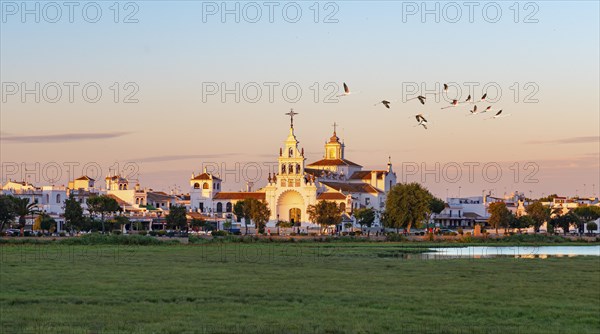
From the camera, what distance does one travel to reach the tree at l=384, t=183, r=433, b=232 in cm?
12325

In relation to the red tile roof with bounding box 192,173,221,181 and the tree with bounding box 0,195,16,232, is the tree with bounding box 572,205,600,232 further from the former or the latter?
the tree with bounding box 0,195,16,232

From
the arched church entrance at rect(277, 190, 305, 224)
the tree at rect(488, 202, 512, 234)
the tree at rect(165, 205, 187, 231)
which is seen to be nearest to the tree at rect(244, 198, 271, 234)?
the tree at rect(165, 205, 187, 231)

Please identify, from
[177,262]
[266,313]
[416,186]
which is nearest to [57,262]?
[177,262]

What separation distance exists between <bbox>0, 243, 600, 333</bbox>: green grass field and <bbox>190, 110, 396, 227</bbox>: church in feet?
342

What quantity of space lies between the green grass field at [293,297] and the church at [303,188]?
10425 centimetres

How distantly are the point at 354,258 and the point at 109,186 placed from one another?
134783mm

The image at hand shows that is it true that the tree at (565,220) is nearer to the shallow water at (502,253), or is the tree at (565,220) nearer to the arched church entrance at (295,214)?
the arched church entrance at (295,214)

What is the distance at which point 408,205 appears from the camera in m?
123

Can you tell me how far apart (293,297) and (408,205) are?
299 ft

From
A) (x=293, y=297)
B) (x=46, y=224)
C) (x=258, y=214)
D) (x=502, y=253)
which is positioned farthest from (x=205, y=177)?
(x=293, y=297)

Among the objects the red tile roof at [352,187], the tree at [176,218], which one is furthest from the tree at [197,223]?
the red tile roof at [352,187]

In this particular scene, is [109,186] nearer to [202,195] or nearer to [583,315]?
[202,195]

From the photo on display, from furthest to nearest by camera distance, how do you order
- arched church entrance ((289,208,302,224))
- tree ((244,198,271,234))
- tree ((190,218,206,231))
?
1. arched church entrance ((289,208,302,224))
2. tree ((190,218,206,231))
3. tree ((244,198,271,234))

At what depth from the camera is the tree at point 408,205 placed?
123 m
